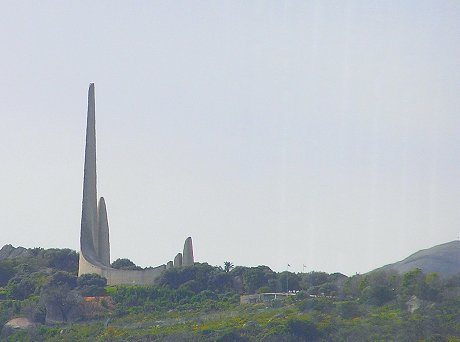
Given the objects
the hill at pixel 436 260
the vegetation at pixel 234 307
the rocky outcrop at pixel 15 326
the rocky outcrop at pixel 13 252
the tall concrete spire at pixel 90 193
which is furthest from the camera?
the hill at pixel 436 260

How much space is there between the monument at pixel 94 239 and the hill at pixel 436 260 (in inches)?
924

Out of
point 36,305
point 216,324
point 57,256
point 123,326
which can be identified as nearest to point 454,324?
Result: point 216,324

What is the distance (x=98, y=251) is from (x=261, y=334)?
16139mm

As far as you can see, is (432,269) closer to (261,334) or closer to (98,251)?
(98,251)

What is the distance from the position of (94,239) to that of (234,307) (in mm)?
9897

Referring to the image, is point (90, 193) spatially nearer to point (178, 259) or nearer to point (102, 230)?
point (102, 230)

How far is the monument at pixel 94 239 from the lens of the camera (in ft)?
191

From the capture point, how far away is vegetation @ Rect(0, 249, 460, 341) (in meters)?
46.3

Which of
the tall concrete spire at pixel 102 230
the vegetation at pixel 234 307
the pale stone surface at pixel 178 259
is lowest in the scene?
the vegetation at pixel 234 307

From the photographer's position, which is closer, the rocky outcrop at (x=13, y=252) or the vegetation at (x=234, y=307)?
the vegetation at (x=234, y=307)

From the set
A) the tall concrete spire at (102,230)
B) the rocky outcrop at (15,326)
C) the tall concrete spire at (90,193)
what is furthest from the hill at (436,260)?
the rocky outcrop at (15,326)

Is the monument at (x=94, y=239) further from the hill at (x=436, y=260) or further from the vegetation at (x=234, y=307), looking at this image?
the hill at (x=436, y=260)

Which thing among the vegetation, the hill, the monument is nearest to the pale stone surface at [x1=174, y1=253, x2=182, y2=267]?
the monument

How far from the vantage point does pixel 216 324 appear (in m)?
→ 48.2
